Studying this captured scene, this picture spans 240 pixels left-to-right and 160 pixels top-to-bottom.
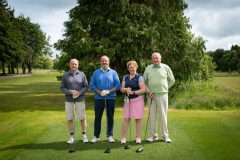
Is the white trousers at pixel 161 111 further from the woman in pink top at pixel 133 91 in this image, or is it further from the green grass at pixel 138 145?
the woman in pink top at pixel 133 91

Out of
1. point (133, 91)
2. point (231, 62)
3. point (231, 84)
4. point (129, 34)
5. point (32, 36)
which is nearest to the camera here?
point (133, 91)

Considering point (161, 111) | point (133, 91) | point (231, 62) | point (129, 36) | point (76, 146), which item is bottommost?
point (76, 146)

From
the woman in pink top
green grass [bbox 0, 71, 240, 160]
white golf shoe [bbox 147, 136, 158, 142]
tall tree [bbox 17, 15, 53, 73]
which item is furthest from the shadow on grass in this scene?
tall tree [bbox 17, 15, 53, 73]

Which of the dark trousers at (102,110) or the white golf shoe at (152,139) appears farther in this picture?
the white golf shoe at (152,139)

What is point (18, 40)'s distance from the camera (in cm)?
3656

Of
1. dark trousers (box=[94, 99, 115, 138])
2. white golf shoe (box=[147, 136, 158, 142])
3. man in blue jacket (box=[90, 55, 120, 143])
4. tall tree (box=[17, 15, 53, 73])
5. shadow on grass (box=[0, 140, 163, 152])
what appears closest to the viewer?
shadow on grass (box=[0, 140, 163, 152])

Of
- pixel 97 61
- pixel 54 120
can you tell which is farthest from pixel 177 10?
pixel 54 120

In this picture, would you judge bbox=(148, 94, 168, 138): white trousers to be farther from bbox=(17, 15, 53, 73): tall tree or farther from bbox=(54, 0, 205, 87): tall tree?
bbox=(17, 15, 53, 73): tall tree

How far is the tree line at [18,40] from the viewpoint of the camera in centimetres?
3334

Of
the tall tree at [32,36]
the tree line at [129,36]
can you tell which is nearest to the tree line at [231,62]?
the tall tree at [32,36]

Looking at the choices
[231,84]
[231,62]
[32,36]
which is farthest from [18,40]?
[231,62]

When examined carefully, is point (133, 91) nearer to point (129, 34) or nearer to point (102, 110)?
point (102, 110)

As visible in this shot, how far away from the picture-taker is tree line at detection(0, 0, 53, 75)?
33.3 meters

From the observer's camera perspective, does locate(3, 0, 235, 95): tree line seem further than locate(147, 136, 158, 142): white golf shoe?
Yes
